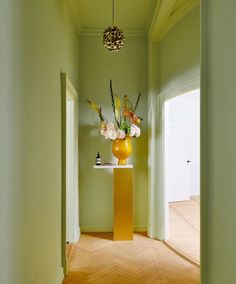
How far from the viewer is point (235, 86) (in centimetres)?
124

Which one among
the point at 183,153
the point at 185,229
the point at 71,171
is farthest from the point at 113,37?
the point at 183,153

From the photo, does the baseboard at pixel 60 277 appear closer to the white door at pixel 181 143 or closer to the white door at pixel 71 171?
the white door at pixel 71 171

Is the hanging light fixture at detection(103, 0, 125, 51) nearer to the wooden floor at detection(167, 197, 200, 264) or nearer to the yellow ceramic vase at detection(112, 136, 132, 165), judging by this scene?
the yellow ceramic vase at detection(112, 136, 132, 165)

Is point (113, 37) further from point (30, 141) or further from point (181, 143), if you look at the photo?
point (181, 143)

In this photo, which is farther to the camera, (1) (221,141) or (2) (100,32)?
(2) (100,32)

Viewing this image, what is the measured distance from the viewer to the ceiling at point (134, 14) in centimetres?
306

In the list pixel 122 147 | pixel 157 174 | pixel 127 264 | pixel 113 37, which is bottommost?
pixel 127 264

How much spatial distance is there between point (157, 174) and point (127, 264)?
132 centimetres

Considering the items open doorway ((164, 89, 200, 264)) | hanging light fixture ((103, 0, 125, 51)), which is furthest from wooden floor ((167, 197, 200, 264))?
hanging light fixture ((103, 0, 125, 51))

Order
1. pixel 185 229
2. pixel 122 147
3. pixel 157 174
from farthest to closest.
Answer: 1. pixel 185 229
2. pixel 157 174
3. pixel 122 147

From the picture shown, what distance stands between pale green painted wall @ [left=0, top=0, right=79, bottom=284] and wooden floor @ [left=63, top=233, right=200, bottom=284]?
50 cm

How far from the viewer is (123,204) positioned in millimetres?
3740

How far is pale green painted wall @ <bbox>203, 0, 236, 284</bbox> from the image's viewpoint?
128 cm

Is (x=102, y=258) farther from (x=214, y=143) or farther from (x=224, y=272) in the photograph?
(x=214, y=143)
